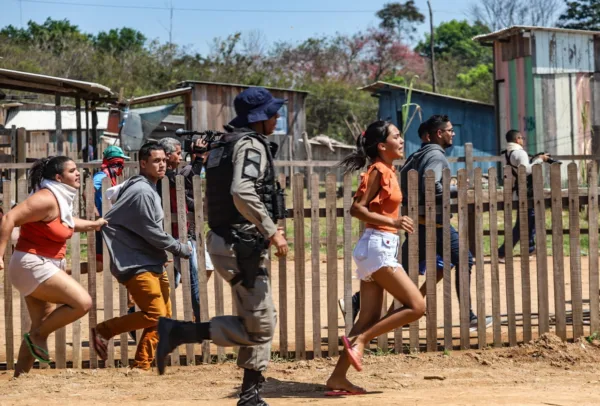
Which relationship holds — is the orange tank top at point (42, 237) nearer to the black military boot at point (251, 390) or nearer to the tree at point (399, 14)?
the black military boot at point (251, 390)

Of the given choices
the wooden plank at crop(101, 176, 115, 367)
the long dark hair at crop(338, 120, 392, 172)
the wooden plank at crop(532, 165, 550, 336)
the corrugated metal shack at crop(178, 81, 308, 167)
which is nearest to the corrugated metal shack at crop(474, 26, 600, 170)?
the corrugated metal shack at crop(178, 81, 308, 167)

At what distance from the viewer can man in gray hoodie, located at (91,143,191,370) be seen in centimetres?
665

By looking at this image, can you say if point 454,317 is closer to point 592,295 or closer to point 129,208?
point 592,295

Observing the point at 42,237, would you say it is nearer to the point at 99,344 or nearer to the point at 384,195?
the point at 99,344

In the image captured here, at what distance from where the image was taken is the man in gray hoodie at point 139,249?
665 centimetres

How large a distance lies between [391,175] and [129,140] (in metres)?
19.6

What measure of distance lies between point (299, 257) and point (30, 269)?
6.66ft

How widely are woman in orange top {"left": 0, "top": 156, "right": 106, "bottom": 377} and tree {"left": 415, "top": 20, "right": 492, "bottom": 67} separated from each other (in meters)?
62.4

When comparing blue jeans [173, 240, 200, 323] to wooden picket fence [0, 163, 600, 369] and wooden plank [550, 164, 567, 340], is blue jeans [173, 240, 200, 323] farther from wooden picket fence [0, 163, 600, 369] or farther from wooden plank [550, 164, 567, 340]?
wooden plank [550, 164, 567, 340]

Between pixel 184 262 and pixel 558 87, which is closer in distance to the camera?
pixel 184 262

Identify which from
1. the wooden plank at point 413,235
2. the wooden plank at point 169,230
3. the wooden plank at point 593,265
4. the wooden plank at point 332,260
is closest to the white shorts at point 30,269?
the wooden plank at point 169,230

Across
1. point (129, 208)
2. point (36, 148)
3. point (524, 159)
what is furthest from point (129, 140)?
point (129, 208)

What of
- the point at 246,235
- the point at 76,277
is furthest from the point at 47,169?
the point at 246,235

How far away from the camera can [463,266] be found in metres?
7.43
